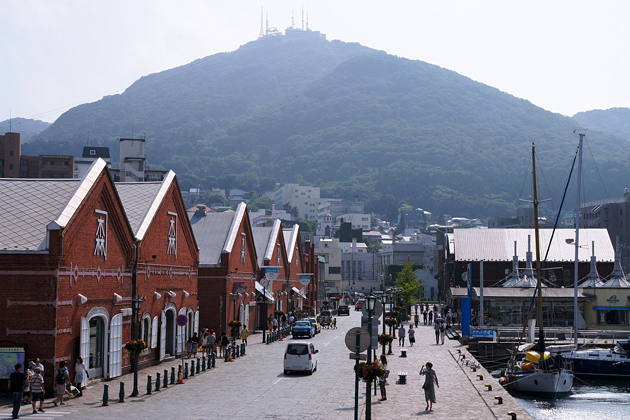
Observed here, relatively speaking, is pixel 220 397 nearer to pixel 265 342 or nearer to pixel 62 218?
pixel 62 218

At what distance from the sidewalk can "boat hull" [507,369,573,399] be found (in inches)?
115

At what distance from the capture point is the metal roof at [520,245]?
297ft

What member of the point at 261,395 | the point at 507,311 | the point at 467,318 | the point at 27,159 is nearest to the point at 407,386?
the point at 261,395

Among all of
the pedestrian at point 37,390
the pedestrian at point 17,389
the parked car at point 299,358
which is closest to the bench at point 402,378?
the parked car at point 299,358

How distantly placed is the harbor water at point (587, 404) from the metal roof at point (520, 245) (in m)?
43.4

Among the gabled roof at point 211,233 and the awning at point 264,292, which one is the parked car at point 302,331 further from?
the gabled roof at point 211,233

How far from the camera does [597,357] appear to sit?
50.9 m

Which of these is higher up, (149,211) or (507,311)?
(149,211)

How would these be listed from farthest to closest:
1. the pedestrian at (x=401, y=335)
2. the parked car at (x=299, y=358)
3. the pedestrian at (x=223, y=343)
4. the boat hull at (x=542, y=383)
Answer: the pedestrian at (x=401, y=335) < the pedestrian at (x=223, y=343) < the boat hull at (x=542, y=383) < the parked car at (x=299, y=358)

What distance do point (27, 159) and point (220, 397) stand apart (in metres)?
137

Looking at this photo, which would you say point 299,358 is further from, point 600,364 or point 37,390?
point 600,364

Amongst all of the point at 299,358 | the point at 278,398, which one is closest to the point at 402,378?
the point at 299,358

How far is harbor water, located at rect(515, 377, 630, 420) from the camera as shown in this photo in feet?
120

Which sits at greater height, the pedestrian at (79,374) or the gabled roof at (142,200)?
the gabled roof at (142,200)
